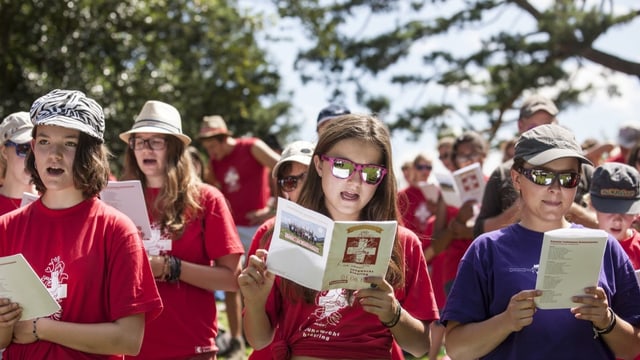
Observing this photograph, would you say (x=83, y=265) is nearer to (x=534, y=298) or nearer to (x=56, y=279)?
(x=56, y=279)

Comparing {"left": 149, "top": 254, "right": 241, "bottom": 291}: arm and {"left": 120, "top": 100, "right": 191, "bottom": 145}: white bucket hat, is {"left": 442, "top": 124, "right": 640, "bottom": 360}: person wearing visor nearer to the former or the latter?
{"left": 149, "top": 254, "right": 241, "bottom": 291}: arm

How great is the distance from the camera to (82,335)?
3.19 metres

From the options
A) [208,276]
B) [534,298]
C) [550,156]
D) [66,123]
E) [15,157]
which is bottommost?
[208,276]

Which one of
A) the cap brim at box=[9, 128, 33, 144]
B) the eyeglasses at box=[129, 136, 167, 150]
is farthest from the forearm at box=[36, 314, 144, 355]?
the cap brim at box=[9, 128, 33, 144]

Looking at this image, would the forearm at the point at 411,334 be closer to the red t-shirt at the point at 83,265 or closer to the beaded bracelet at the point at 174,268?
the red t-shirt at the point at 83,265

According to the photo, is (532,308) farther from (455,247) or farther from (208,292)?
(455,247)

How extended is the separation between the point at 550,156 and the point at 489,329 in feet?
2.49

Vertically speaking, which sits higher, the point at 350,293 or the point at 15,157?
the point at 15,157

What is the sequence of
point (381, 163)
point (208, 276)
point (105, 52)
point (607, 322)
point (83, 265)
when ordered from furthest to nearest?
point (105, 52)
point (208, 276)
point (381, 163)
point (83, 265)
point (607, 322)

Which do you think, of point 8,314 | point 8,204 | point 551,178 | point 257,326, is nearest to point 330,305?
point 257,326

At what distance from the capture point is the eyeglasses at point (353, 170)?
3.66m

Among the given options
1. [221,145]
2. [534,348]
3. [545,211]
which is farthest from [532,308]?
[221,145]

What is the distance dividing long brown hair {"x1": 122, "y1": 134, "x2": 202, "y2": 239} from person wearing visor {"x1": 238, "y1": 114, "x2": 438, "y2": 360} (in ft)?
3.18

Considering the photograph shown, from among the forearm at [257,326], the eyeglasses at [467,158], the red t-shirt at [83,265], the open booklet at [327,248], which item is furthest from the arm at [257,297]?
the eyeglasses at [467,158]
